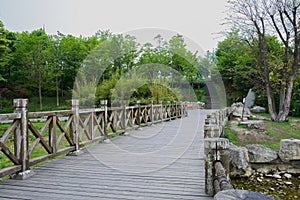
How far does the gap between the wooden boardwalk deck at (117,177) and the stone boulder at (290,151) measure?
71.9 inches

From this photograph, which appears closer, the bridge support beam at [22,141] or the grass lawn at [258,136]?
the bridge support beam at [22,141]

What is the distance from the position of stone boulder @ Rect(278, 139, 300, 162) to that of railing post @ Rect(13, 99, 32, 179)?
4.75 metres

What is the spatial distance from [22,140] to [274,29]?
1199 centimetres

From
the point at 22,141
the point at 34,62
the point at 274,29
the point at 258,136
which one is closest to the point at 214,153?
the point at 22,141

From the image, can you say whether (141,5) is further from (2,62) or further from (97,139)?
(2,62)

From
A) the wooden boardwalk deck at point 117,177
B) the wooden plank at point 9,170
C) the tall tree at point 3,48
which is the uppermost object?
the tall tree at point 3,48

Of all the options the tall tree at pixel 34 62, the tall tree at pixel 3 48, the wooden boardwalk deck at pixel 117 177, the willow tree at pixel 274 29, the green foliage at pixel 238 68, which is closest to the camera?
the wooden boardwalk deck at pixel 117 177

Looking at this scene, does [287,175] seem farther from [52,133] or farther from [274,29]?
[274,29]

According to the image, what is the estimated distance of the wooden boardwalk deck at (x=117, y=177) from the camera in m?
2.64

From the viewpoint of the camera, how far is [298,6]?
10742mm

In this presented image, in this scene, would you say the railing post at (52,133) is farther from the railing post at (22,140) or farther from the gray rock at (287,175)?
the gray rock at (287,175)

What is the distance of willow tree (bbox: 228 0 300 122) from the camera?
1119 cm

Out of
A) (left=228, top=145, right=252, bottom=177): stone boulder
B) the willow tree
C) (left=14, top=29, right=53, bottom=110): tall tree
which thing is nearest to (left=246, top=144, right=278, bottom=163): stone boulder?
(left=228, top=145, right=252, bottom=177): stone boulder

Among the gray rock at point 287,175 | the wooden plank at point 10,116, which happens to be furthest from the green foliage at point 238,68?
the wooden plank at point 10,116
